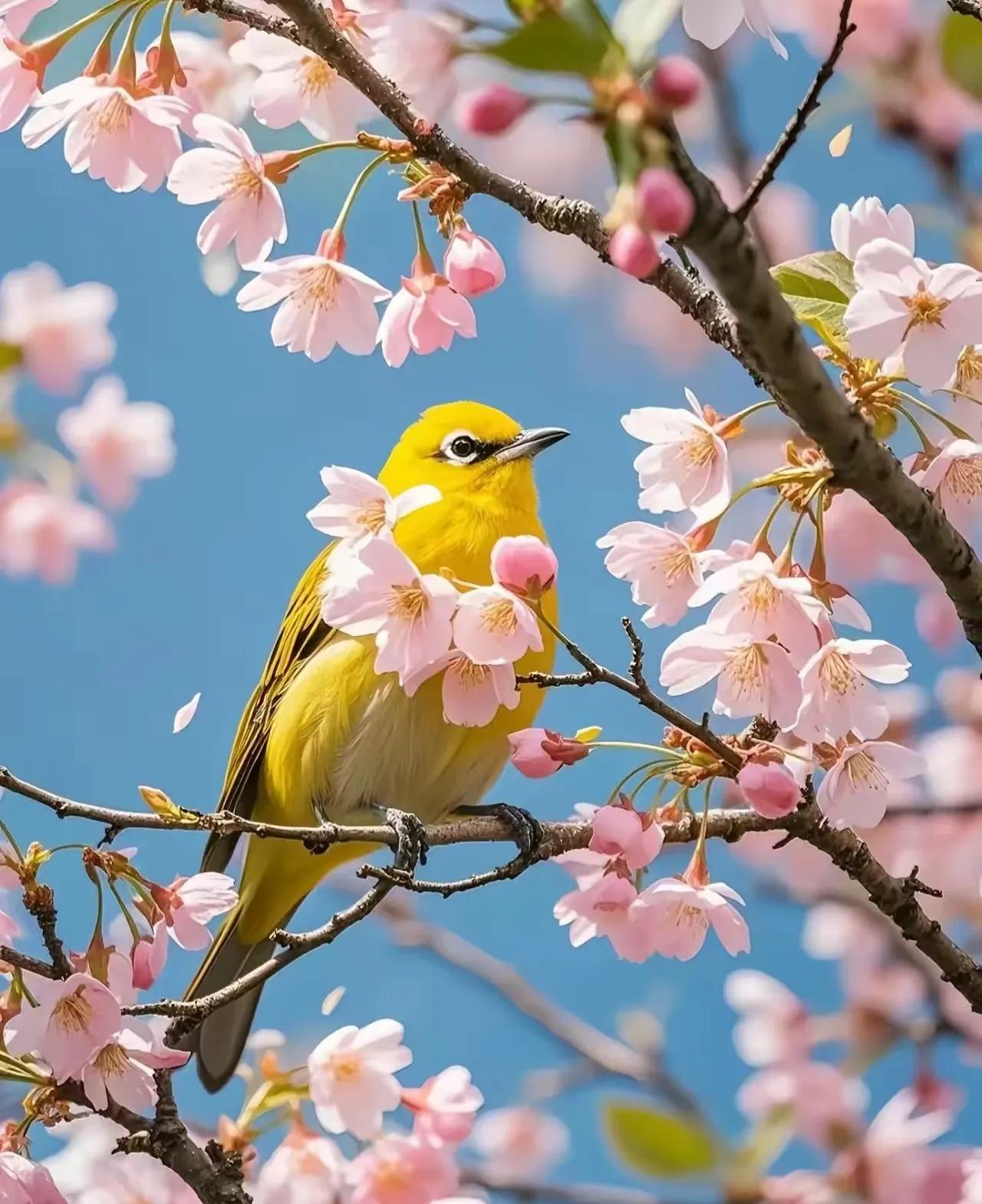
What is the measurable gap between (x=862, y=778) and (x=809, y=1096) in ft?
5.58

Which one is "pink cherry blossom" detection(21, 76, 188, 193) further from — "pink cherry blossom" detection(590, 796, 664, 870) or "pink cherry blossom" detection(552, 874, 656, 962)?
"pink cherry blossom" detection(552, 874, 656, 962)

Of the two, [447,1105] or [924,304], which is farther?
[447,1105]

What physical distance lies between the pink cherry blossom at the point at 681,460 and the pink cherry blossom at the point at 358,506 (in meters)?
0.29

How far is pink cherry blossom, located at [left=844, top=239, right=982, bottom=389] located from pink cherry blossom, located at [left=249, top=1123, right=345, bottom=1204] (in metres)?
1.87

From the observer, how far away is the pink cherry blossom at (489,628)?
1.93m

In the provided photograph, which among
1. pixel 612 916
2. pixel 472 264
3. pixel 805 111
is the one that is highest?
pixel 472 264

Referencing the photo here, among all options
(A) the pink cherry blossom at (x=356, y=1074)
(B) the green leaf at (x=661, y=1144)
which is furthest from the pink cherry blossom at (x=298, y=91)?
(B) the green leaf at (x=661, y=1144)

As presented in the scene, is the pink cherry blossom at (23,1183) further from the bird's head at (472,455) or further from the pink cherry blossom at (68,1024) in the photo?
the bird's head at (472,455)

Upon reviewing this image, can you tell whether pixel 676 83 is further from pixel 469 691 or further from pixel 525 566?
pixel 469 691

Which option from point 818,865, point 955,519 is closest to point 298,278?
point 955,519

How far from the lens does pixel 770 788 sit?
1871 millimetres

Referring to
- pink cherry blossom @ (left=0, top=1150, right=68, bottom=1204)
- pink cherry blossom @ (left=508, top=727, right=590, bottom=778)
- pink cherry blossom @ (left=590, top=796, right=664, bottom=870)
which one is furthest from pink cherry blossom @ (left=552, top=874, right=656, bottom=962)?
pink cherry blossom @ (left=0, top=1150, right=68, bottom=1204)

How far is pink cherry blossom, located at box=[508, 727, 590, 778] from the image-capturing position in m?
2.04

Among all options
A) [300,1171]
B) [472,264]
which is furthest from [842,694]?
[300,1171]
